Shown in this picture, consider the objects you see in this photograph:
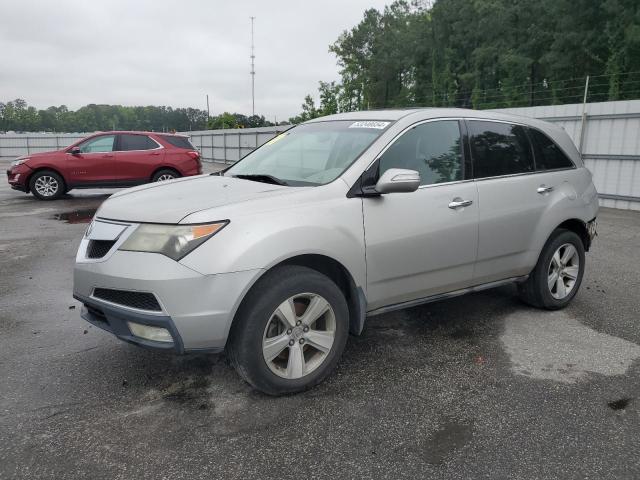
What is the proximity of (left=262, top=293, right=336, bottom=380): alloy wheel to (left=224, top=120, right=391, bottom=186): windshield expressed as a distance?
80 cm

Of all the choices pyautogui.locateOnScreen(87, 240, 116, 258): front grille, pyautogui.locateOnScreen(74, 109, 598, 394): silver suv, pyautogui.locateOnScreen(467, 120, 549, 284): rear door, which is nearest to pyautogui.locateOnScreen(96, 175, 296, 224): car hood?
pyautogui.locateOnScreen(74, 109, 598, 394): silver suv

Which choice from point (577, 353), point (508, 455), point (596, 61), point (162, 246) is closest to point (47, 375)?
point (162, 246)

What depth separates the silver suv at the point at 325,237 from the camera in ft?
Answer: 9.50

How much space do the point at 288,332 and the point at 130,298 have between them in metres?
0.90

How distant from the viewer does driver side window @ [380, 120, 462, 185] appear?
3.70 meters

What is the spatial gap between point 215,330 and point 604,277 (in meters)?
4.88

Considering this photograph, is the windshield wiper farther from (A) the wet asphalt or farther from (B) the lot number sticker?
(A) the wet asphalt

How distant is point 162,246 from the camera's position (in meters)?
2.92

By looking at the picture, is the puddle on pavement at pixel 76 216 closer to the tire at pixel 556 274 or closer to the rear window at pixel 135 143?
the rear window at pixel 135 143

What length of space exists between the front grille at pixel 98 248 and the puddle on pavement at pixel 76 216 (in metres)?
7.13

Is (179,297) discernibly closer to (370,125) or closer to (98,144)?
(370,125)

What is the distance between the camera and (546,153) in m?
4.69

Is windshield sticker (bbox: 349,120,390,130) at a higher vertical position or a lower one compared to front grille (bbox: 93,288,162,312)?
higher

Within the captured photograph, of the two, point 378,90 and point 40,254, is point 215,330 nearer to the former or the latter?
point 40,254
